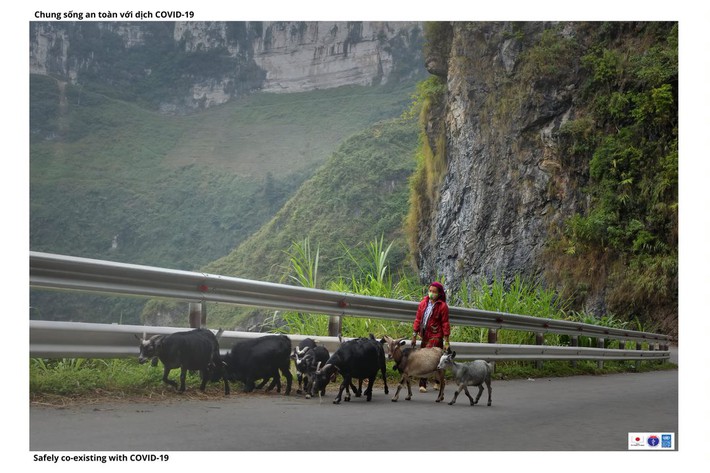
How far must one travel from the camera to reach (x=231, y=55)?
5468 inches

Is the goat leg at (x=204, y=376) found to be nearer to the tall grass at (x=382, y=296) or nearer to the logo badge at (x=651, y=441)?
the tall grass at (x=382, y=296)

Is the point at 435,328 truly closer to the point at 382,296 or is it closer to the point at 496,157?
the point at 382,296

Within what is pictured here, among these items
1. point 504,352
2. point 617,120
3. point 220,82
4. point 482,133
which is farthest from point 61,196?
point 504,352

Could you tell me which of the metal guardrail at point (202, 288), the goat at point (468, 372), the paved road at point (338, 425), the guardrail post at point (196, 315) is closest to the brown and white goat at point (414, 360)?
the goat at point (468, 372)

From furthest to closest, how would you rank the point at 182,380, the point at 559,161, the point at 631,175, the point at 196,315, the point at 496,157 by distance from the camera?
1. the point at 496,157
2. the point at 559,161
3. the point at 631,175
4. the point at 196,315
5. the point at 182,380

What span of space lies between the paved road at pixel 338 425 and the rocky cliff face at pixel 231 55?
110 meters

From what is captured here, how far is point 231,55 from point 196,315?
450 ft

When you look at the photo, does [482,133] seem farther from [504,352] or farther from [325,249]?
[325,249]

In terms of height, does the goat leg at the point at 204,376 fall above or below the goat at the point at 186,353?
below

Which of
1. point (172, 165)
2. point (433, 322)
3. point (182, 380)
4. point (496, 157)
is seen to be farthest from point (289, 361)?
point (172, 165)

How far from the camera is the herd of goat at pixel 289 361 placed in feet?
21.9

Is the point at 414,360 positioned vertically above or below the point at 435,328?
below

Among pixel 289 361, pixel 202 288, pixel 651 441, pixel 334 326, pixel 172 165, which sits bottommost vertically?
pixel 651 441

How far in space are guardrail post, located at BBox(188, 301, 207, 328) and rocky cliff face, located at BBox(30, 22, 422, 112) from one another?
109m
